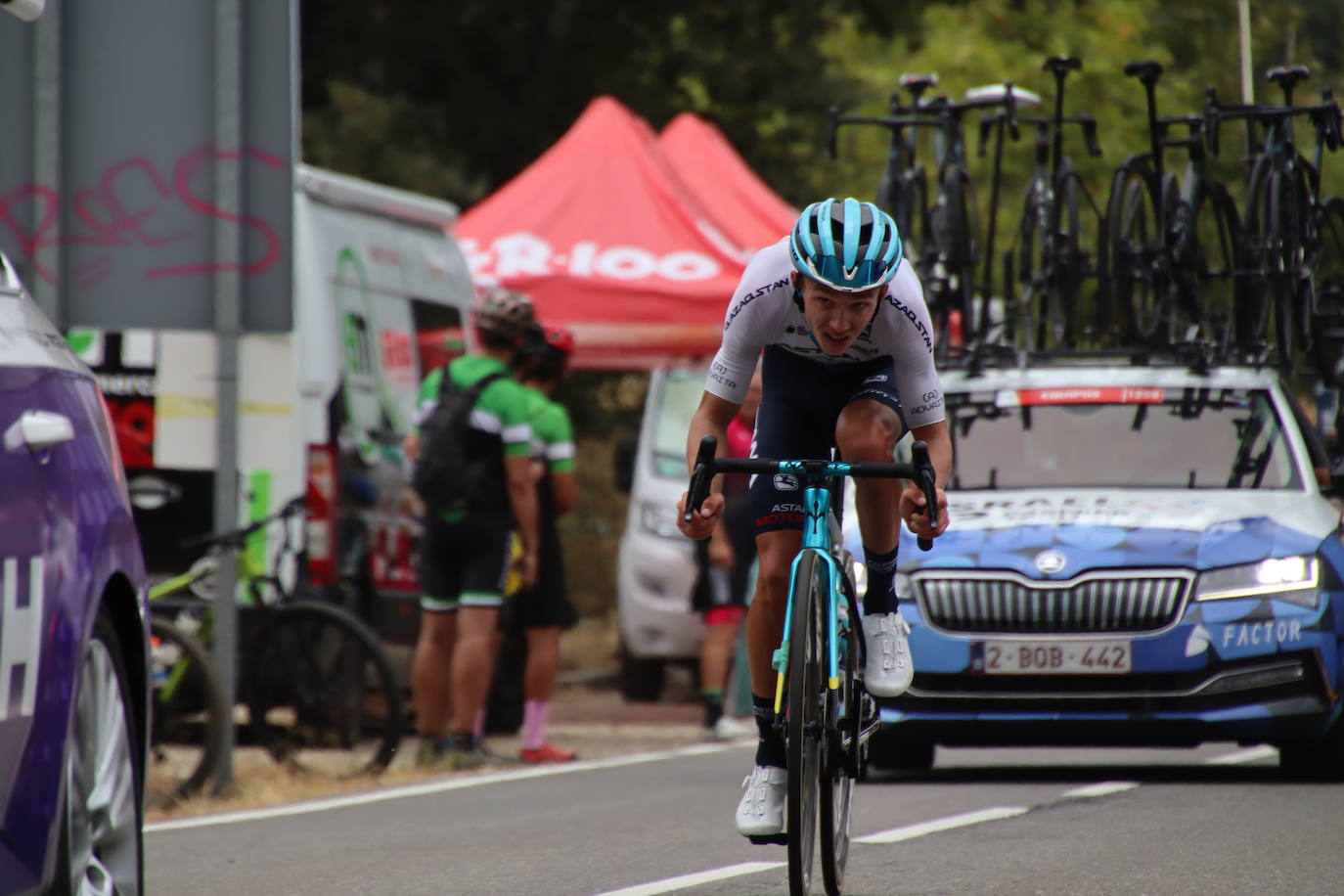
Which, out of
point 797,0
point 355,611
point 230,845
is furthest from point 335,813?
point 797,0

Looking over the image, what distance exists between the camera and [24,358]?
15.6 feet

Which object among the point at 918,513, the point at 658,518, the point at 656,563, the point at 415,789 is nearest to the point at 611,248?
the point at 658,518

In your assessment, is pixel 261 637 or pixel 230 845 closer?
pixel 230 845

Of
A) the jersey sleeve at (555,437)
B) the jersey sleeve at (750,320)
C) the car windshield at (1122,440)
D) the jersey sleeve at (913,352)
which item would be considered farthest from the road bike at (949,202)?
the jersey sleeve at (750,320)

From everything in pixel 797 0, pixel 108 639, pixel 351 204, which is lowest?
pixel 108 639

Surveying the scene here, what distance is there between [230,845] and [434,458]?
3.24m

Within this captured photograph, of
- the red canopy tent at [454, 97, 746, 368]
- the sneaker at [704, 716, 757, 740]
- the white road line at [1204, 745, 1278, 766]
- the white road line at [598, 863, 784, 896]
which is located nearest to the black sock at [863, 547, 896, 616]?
the white road line at [598, 863, 784, 896]

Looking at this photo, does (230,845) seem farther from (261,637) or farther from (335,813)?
(261,637)

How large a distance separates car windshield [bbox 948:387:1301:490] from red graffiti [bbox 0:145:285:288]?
10.3 ft

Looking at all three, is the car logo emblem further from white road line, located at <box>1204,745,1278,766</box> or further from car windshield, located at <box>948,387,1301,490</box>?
white road line, located at <box>1204,745,1278,766</box>

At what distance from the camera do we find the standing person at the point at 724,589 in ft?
45.9

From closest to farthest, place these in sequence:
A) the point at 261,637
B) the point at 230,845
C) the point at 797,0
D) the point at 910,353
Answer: the point at 910,353 < the point at 230,845 < the point at 261,637 < the point at 797,0

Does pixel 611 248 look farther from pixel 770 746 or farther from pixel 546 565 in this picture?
pixel 770 746

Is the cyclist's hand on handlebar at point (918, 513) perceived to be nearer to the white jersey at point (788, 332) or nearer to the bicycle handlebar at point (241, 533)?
the white jersey at point (788, 332)
